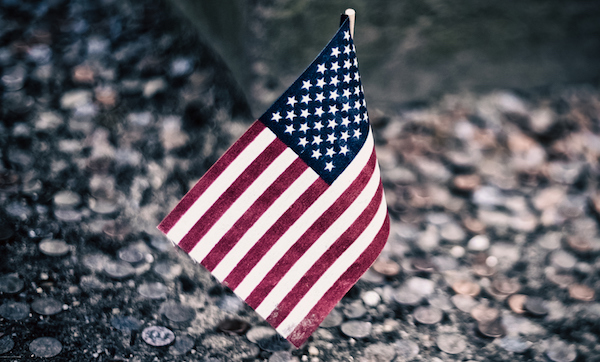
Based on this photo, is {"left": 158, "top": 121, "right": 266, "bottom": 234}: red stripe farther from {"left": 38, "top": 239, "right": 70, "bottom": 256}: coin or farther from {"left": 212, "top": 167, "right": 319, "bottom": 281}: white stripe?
{"left": 38, "top": 239, "right": 70, "bottom": 256}: coin

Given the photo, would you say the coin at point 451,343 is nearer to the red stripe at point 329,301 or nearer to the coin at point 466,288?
the coin at point 466,288

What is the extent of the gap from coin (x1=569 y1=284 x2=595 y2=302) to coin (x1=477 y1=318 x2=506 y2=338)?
0.31 metres

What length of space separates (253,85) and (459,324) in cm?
135

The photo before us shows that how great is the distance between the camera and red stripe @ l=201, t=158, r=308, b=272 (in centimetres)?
126

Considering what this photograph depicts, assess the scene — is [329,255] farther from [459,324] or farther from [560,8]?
[560,8]

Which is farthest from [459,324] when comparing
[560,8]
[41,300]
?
[41,300]

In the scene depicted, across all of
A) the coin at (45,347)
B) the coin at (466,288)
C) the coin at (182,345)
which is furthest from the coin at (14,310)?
the coin at (466,288)

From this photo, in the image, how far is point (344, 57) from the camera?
123 centimetres

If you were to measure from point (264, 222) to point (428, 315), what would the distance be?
0.87 metres

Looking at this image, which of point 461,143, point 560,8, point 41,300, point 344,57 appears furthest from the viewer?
point 461,143

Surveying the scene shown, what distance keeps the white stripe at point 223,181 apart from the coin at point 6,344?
824mm

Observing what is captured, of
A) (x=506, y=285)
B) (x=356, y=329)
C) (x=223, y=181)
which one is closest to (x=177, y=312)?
(x=356, y=329)

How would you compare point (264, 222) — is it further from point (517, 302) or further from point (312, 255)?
point (517, 302)

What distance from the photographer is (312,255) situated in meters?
1.31
